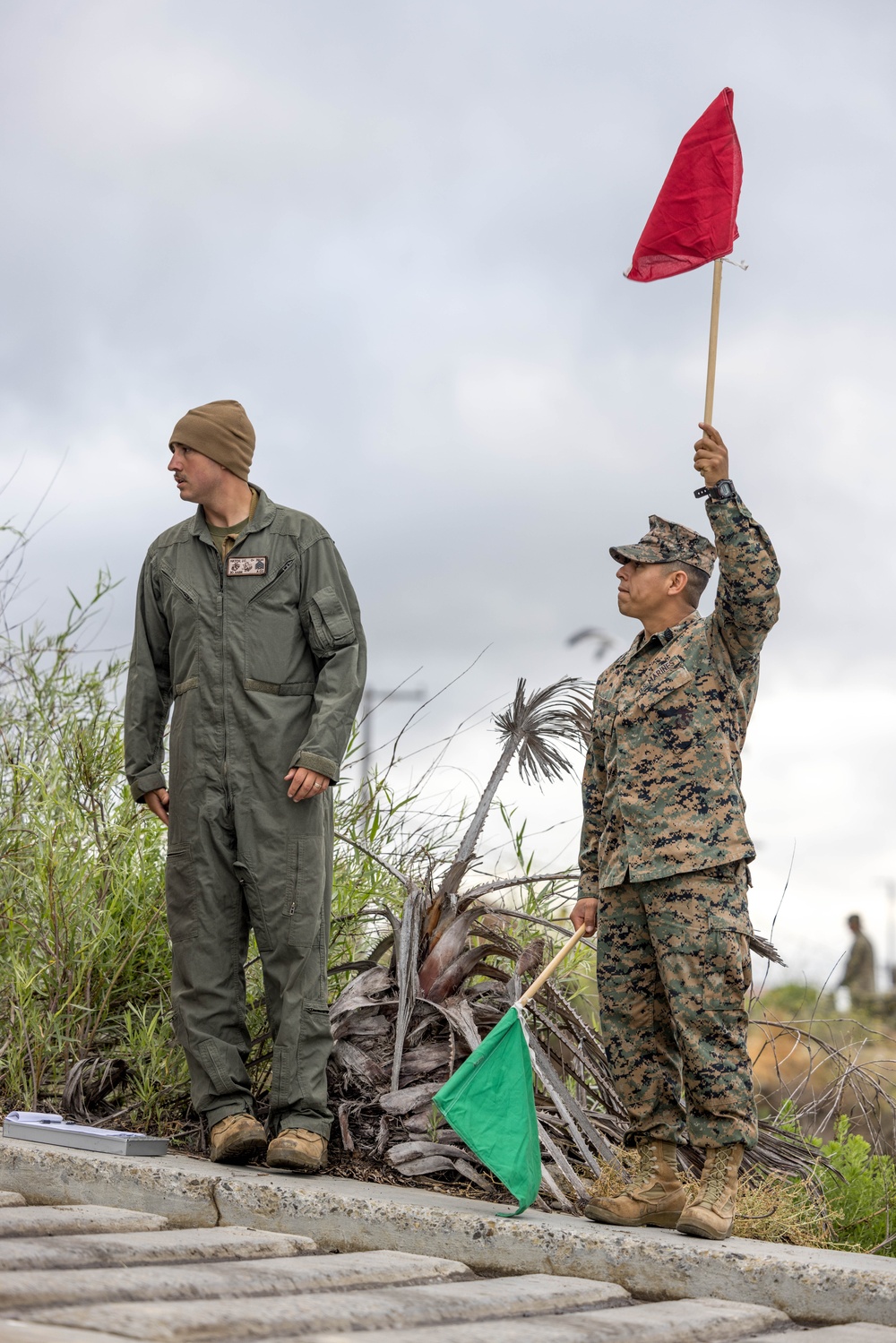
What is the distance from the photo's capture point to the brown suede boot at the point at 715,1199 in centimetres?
338

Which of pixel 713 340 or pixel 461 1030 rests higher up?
pixel 713 340

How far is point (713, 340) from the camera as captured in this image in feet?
12.9

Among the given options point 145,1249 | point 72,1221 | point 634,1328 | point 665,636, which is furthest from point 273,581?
point 634,1328

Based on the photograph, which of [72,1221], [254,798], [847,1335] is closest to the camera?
[847,1335]

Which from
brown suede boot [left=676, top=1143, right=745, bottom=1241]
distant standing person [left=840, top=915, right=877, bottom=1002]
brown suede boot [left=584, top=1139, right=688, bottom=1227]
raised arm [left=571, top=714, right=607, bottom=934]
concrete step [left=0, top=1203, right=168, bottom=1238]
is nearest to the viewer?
concrete step [left=0, top=1203, right=168, bottom=1238]

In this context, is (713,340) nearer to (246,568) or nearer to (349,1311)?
(246,568)

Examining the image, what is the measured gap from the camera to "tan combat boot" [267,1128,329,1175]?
389cm

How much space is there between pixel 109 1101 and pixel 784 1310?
2482mm

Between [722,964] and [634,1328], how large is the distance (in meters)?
1.10

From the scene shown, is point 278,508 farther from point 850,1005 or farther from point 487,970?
point 850,1005

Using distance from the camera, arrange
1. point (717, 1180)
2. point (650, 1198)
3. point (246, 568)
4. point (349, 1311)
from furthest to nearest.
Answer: point (246, 568), point (650, 1198), point (717, 1180), point (349, 1311)

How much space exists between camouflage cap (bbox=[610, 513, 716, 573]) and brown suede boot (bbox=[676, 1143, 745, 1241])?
5.07 feet

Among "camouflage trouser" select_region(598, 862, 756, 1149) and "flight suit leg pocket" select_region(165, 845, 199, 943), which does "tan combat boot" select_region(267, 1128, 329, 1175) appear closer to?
"flight suit leg pocket" select_region(165, 845, 199, 943)

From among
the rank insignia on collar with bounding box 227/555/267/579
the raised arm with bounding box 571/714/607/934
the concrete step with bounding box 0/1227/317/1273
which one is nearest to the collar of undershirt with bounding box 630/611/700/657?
the raised arm with bounding box 571/714/607/934
